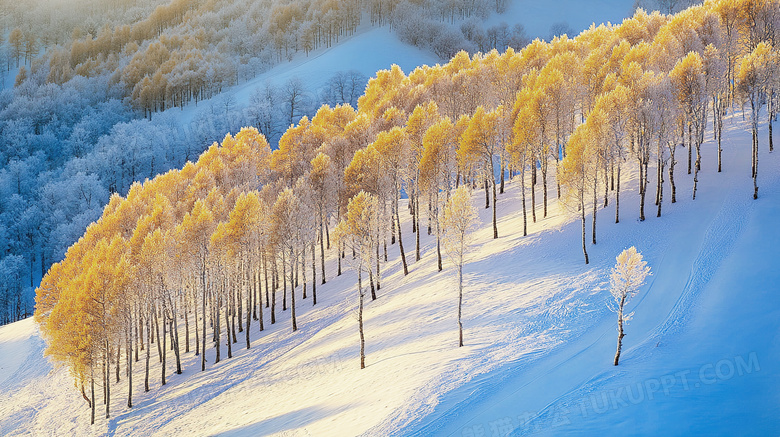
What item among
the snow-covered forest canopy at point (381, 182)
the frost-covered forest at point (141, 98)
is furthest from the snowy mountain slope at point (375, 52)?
the snow-covered forest canopy at point (381, 182)

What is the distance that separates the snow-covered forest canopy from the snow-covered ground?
211cm

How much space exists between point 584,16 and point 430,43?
77.0 meters

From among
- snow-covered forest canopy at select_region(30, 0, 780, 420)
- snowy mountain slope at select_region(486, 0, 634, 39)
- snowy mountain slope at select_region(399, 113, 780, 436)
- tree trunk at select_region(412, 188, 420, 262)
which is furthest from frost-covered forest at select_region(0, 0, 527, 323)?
snowy mountain slope at select_region(399, 113, 780, 436)

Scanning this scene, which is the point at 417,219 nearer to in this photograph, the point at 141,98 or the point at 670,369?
the point at 670,369

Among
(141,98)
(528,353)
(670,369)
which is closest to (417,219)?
(528,353)

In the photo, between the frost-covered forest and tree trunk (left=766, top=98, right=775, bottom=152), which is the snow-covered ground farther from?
the frost-covered forest

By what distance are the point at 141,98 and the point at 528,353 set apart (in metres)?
146

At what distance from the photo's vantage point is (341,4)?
170 m

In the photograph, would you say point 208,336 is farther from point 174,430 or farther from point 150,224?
point 174,430

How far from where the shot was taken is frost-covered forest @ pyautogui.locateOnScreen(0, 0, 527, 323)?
8962cm

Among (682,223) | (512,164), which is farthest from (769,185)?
(512,164)

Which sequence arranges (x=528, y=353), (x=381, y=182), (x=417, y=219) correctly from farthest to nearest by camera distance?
(x=417, y=219) < (x=381, y=182) < (x=528, y=353)

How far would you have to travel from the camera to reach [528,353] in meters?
26.4

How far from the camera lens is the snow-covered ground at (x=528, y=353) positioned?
2267cm
